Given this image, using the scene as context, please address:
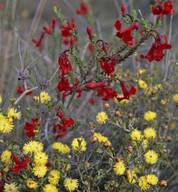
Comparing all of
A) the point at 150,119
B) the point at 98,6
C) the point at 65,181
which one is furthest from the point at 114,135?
the point at 98,6

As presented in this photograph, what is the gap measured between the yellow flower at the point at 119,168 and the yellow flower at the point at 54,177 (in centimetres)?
26

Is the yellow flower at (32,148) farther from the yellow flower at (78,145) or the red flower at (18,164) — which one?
the yellow flower at (78,145)

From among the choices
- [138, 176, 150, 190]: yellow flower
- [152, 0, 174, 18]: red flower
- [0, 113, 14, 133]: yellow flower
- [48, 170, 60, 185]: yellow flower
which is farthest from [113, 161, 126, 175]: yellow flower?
[152, 0, 174, 18]: red flower

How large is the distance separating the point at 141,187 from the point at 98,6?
6007mm

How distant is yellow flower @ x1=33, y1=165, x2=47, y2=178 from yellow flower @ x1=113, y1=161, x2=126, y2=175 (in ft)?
1.01

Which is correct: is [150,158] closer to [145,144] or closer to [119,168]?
[145,144]

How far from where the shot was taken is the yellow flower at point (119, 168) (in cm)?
106

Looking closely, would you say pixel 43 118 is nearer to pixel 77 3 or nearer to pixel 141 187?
pixel 141 187

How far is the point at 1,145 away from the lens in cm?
125

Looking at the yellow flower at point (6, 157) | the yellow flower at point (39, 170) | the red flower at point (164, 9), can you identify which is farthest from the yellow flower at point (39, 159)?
the red flower at point (164, 9)

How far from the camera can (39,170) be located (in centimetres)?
105

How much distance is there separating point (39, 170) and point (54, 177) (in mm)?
81

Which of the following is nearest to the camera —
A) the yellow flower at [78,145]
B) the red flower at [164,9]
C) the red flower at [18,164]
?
the red flower at [18,164]

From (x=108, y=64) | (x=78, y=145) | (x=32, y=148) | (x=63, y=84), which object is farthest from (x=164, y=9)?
(x=32, y=148)
